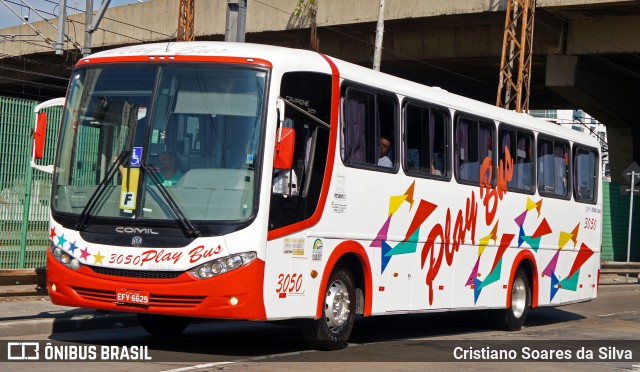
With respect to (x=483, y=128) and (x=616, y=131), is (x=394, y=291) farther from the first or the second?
(x=616, y=131)

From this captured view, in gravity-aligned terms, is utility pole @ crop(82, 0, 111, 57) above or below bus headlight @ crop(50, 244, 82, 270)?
above

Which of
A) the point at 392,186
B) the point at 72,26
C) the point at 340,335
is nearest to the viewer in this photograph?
the point at 340,335

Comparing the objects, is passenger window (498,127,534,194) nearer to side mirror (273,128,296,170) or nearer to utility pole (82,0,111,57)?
side mirror (273,128,296,170)

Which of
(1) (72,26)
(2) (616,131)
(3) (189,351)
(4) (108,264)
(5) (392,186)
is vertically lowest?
(3) (189,351)

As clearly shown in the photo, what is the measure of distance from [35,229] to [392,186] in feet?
21.1

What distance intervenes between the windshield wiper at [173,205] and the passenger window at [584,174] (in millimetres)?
10117

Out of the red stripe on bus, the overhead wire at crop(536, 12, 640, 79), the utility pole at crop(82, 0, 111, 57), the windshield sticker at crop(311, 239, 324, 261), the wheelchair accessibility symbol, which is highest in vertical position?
the overhead wire at crop(536, 12, 640, 79)

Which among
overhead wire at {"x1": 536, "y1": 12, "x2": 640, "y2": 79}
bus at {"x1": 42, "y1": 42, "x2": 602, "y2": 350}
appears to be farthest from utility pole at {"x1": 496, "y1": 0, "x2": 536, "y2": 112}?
bus at {"x1": 42, "y1": 42, "x2": 602, "y2": 350}

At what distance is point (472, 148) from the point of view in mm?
16094

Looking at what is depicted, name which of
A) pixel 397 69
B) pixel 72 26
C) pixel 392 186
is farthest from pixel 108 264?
pixel 72 26

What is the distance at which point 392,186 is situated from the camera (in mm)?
13836

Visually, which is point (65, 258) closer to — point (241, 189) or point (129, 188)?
point (129, 188)

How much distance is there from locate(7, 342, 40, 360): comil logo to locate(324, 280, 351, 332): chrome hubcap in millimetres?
3042

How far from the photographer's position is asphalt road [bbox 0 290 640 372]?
36.8 feet
